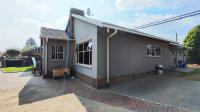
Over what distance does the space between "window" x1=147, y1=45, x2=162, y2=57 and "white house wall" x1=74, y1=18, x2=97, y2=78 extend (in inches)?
203

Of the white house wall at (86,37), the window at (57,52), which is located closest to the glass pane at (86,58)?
the white house wall at (86,37)

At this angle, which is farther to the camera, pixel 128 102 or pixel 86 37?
pixel 86 37

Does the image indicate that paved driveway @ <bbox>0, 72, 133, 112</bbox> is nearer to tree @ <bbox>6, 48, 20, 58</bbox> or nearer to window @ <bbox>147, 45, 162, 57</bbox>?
window @ <bbox>147, 45, 162, 57</bbox>

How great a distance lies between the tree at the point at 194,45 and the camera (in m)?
21.6

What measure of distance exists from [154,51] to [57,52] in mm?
8078

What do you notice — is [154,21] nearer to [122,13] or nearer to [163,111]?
[122,13]

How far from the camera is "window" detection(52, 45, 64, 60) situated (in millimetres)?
10784

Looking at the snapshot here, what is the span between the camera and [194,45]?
21.8 metres

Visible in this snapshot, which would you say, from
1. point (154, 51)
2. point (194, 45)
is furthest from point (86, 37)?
point (194, 45)

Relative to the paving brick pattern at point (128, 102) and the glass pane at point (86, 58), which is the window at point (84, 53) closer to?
the glass pane at point (86, 58)

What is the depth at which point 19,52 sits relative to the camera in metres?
25.5

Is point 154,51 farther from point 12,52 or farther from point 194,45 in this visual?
point 12,52

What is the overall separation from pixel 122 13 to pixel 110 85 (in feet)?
29.7

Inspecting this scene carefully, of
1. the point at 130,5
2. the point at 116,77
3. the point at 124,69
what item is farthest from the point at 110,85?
the point at 130,5
